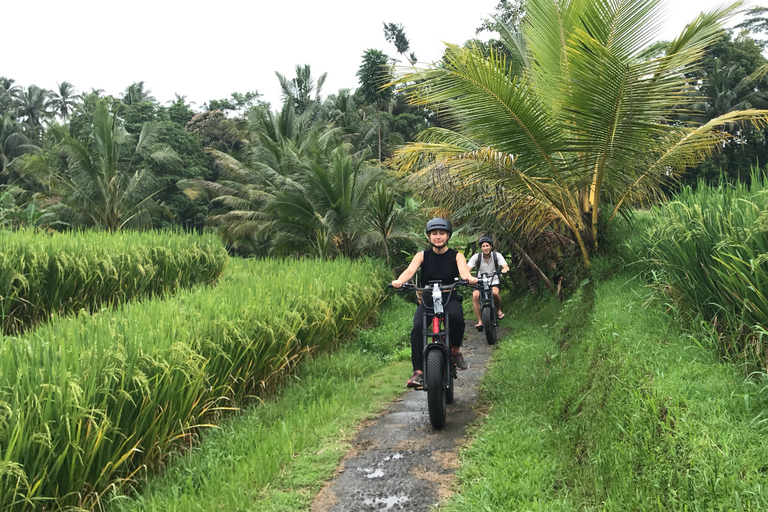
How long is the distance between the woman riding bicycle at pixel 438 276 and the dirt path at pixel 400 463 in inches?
16.1

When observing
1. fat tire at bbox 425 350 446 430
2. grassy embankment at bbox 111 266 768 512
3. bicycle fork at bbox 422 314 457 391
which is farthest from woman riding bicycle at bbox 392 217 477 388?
grassy embankment at bbox 111 266 768 512

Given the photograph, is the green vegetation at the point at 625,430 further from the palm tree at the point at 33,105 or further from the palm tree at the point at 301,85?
the palm tree at the point at 33,105

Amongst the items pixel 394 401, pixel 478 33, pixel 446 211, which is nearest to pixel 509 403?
pixel 394 401

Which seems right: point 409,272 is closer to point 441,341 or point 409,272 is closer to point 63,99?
point 441,341

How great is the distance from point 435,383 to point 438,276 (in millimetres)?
1065

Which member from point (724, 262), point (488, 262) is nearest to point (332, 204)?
point (488, 262)

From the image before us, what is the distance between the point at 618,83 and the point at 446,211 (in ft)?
15.8

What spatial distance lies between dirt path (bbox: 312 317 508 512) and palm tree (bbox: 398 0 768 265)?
9.91 feet

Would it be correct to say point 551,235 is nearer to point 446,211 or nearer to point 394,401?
point 446,211

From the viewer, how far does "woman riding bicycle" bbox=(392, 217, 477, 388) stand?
4.42 metres

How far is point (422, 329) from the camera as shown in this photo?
4.38m

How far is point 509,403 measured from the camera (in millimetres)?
4547

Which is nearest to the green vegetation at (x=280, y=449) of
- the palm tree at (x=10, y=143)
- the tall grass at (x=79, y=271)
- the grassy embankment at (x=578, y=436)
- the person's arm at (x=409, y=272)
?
the grassy embankment at (x=578, y=436)

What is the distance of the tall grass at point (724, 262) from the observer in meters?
2.73
